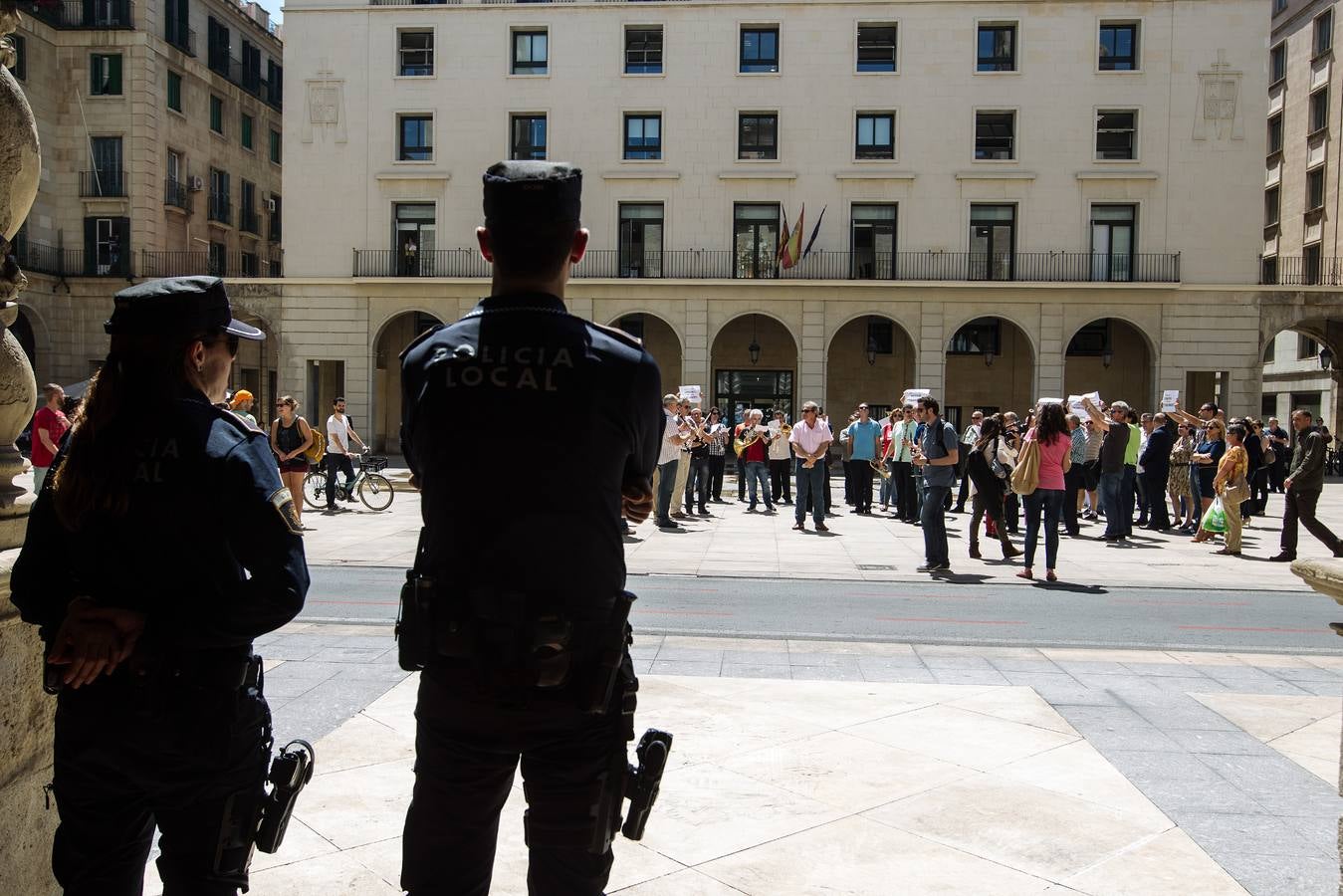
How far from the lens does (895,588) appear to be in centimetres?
1076

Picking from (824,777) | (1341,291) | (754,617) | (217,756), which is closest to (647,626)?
(754,617)

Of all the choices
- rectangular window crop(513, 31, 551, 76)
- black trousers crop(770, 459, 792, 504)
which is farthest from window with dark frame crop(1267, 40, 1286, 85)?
black trousers crop(770, 459, 792, 504)

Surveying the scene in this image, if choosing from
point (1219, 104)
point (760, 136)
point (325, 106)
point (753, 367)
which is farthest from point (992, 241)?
point (325, 106)

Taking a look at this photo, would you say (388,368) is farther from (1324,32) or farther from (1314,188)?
(1324,32)

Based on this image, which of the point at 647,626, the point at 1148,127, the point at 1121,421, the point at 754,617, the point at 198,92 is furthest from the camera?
the point at 198,92

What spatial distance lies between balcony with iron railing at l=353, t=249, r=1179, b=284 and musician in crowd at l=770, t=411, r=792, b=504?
1413 cm

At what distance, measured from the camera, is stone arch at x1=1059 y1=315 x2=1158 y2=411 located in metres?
35.8

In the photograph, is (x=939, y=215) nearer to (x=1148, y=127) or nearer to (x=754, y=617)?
(x=1148, y=127)

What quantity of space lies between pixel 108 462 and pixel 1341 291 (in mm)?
38803

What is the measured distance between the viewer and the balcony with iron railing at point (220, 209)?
4259 cm

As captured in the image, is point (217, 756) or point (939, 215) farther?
point (939, 215)

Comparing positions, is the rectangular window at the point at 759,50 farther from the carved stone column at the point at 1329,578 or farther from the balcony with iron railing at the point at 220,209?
the carved stone column at the point at 1329,578

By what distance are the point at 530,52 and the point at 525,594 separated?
36022mm

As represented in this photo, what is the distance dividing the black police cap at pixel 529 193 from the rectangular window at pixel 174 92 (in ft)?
145
